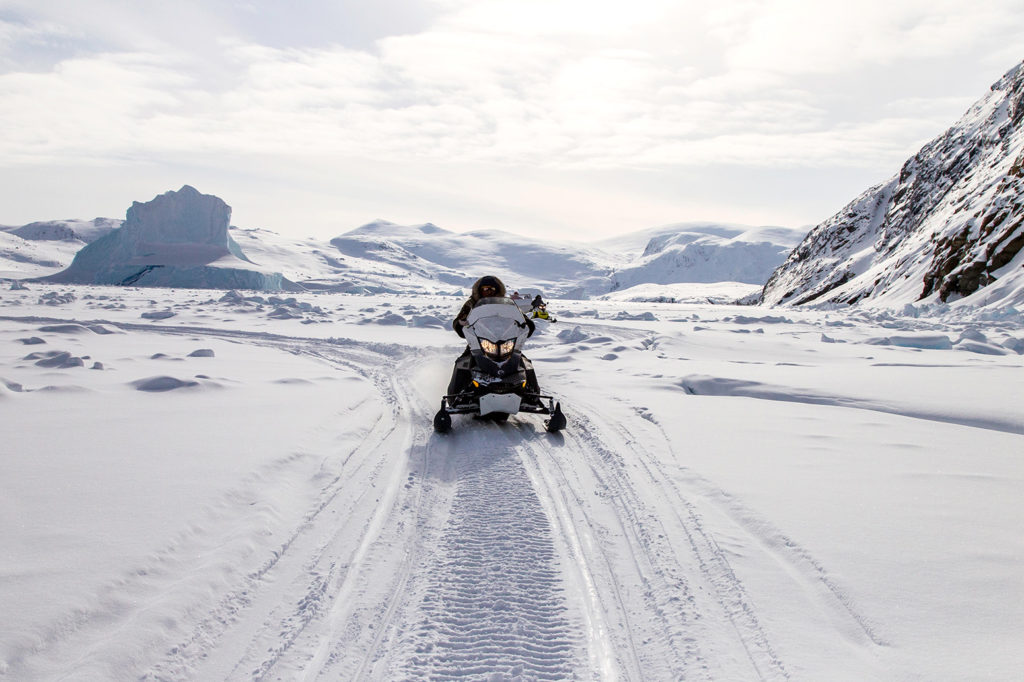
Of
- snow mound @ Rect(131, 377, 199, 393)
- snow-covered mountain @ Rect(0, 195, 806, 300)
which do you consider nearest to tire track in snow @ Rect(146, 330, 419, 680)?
snow mound @ Rect(131, 377, 199, 393)

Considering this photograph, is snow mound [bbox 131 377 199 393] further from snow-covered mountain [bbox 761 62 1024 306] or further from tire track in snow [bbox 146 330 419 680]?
snow-covered mountain [bbox 761 62 1024 306]

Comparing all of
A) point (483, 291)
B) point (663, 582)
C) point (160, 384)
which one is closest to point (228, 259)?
point (160, 384)

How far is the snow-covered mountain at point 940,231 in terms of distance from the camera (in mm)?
28969

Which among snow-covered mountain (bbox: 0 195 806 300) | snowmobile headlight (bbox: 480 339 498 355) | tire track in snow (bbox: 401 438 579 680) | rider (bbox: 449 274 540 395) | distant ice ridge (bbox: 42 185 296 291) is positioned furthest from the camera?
snow-covered mountain (bbox: 0 195 806 300)

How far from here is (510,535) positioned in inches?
165

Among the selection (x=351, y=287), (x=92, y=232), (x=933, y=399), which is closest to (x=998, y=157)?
(x=933, y=399)

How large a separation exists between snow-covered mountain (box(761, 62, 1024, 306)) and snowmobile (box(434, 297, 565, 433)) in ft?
86.3

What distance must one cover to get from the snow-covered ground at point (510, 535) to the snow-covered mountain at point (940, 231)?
26.0m

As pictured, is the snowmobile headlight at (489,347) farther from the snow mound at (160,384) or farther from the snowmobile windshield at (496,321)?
the snow mound at (160,384)

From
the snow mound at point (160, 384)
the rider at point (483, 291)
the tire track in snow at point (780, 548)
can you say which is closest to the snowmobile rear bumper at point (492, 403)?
the rider at point (483, 291)

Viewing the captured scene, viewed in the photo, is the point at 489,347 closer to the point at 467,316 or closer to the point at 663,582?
the point at 467,316

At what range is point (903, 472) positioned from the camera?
202 inches

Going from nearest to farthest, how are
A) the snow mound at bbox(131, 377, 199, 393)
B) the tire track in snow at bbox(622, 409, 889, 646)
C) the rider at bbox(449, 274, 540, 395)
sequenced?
the tire track in snow at bbox(622, 409, 889, 646) < the rider at bbox(449, 274, 540, 395) < the snow mound at bbox(131, 377, 199, 393)

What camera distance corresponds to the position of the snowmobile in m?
7.35
